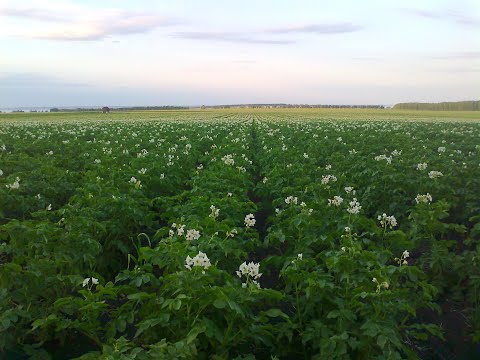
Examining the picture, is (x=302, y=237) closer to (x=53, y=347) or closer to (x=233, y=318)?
(x=233, y=318)

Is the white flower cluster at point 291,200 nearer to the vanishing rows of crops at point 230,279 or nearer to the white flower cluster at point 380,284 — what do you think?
the vanishing rows of crops at point 230,279

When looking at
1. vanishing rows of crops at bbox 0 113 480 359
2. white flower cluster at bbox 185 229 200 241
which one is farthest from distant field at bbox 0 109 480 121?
white flower cluster at bbox 185 229 200 241

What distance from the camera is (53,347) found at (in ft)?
15.5

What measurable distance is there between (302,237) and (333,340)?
2.18 meters

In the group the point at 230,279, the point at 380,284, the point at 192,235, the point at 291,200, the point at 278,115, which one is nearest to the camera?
the point at 380,284

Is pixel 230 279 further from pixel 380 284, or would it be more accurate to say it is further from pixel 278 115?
pixel 278 115

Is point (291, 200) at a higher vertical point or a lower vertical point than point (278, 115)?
lower

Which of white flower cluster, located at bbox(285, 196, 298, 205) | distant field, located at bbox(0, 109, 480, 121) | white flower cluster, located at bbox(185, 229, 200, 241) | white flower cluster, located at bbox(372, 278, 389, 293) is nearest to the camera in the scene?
white flower cluster, located at bbox(372, 278, 389, 293)

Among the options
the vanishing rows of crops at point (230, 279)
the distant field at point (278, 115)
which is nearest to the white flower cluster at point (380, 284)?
the vanishing rows of crops at point (230, 279)

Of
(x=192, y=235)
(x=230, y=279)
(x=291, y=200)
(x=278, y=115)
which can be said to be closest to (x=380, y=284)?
(x=230, y=279)

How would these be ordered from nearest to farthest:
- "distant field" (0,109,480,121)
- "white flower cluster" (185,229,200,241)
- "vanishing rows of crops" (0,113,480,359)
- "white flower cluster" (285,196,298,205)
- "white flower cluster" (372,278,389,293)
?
"vanishing rows of crops" (0,113,480,359), "white flower cluster" (372,278,389,293), "white flower cluster" (185,229,200,241), "white flower cluster" (285,196,298,205), "distant field" (0,109,480,121)

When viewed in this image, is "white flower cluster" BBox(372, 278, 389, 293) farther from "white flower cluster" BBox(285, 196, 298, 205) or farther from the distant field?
the distant field

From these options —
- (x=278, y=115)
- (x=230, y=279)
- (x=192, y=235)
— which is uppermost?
(x=278, y=115)

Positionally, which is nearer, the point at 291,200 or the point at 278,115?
the point at 291,200
